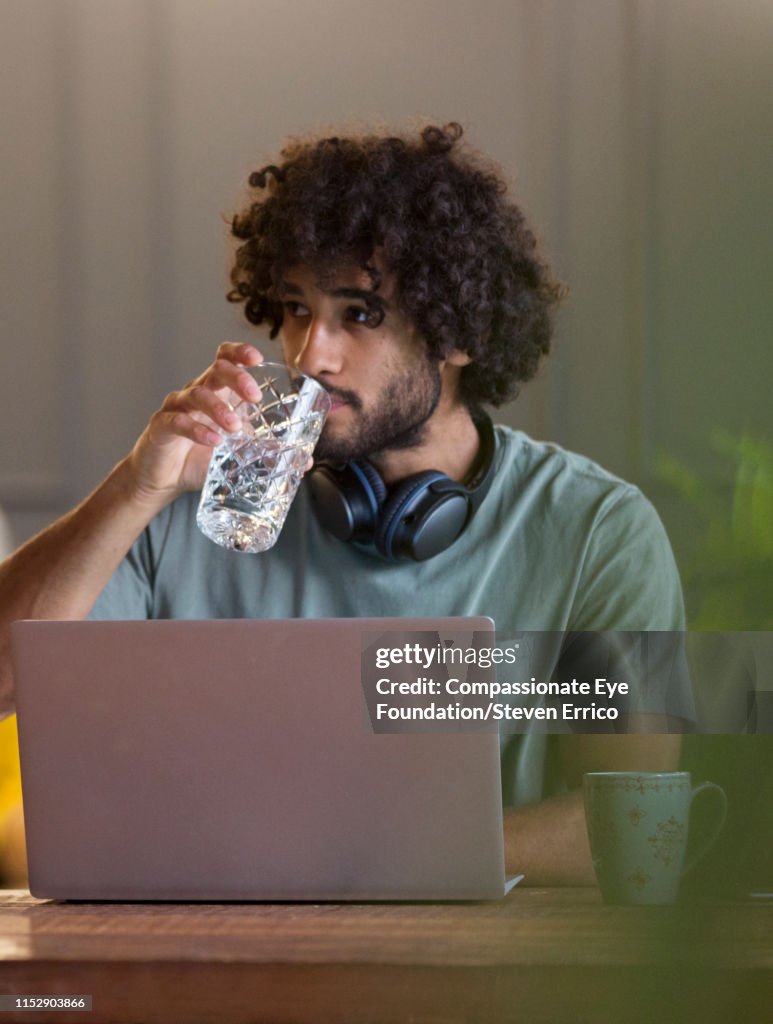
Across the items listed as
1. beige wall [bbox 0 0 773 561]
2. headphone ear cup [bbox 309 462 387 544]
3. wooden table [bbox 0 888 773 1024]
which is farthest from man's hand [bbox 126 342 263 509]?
beige wall [bbox 0 0 773 561]

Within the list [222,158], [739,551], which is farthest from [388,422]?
[739,551]

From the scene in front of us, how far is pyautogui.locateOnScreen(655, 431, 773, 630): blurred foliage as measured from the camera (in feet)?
0.70

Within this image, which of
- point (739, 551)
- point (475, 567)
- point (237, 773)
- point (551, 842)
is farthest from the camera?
point (475, 567)

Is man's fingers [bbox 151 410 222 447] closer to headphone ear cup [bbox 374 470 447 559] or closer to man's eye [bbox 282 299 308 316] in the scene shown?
headphone ear cup [bbox 374 470 447 559]

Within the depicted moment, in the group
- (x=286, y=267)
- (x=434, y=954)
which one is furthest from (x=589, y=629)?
(x=434, y=954)

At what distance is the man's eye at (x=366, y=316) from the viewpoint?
170 cm

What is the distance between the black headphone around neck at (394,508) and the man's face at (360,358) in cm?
8

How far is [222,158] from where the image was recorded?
7.57ft

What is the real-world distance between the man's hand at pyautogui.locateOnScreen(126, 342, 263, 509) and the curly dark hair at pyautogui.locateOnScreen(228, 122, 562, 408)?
1.40 ft

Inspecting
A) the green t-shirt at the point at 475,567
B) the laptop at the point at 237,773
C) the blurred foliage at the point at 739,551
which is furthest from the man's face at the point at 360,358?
the blurred foliage at the point at 739,551

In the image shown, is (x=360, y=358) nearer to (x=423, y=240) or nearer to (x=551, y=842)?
(x=423, y=240)

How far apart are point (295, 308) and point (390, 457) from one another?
0.27 m

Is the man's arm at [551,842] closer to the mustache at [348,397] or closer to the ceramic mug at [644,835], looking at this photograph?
the ceramic mug at [644,835]

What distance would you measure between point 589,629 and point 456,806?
2.62 ft
